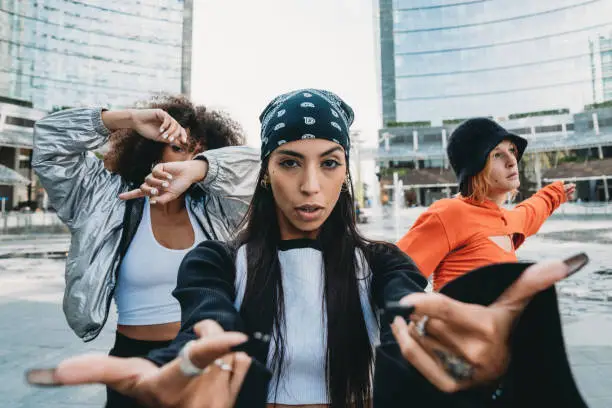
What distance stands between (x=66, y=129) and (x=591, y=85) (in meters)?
69.5

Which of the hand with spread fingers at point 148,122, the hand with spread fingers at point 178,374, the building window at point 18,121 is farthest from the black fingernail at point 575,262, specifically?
the building window at point 18,121

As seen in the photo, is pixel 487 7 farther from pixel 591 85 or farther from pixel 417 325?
pixel 417 325

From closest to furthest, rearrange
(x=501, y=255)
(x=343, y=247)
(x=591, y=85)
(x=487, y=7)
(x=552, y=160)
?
(x=343, y=247) → (x=501, y=255) → (x=552, y=160) → (x=591, y=85) → (x=487, y=7)

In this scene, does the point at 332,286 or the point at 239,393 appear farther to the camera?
the point at 332,286

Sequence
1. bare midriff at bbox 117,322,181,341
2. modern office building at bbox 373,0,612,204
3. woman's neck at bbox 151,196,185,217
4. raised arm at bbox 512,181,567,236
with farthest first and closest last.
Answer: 1. modern office building at bbox 373,0,612,204
2. raised arm at bbox 512,181,567,236
3. woman's neck at bbox 151,196,185,217
4. bare midriff at bbox 117,322,181,341

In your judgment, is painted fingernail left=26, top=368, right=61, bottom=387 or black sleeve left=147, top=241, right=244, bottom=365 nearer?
painted fingernail left=26, top=368, right=61, bottom=387

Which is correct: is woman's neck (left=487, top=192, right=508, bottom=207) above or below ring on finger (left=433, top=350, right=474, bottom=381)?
above

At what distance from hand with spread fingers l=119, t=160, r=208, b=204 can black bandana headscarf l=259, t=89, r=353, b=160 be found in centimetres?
53

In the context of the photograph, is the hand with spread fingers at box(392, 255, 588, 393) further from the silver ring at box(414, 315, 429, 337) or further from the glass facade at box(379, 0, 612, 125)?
the glass facade at box(379, 0, 612, 125)

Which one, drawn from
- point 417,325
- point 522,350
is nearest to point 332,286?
point 417,325

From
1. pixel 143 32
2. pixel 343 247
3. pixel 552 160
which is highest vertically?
pixel 143 32

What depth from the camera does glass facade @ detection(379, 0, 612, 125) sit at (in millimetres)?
55781

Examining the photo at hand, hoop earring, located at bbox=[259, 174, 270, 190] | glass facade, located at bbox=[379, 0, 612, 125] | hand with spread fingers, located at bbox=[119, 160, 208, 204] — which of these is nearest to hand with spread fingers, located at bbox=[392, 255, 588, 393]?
hoop earring, located at bbox=[259, 174, 270, 190]

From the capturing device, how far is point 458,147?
2.79 metres
